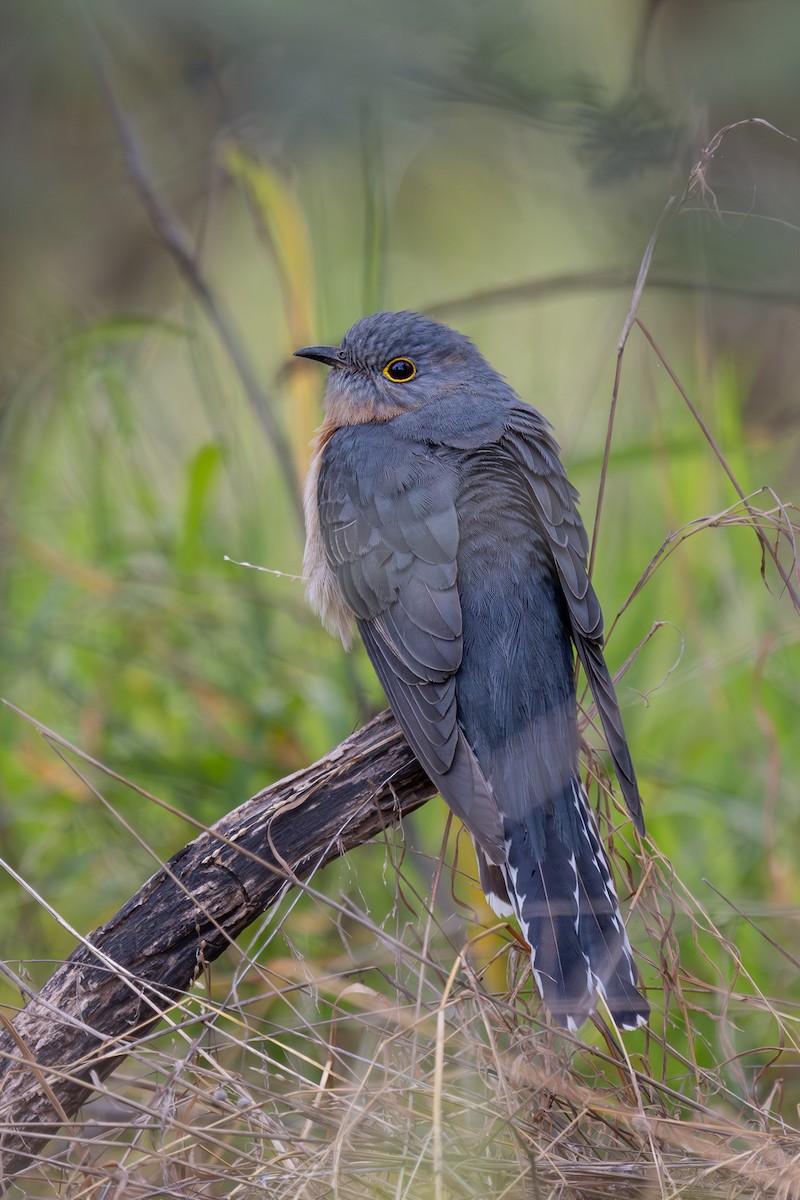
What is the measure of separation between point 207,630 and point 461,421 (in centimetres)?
160

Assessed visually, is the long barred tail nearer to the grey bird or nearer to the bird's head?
the grey bird

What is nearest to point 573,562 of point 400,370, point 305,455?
point 400,370

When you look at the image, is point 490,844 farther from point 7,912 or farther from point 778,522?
point 7,912

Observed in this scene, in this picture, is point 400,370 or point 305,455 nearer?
point 400,370

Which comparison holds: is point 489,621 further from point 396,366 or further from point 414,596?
point 396,366

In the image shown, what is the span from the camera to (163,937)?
2609 millimetres

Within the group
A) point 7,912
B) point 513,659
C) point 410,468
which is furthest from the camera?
point 7,912

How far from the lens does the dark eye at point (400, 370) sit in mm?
4070

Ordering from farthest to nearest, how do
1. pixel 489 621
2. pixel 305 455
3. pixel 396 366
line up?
pixel 305 455
pixel 396 366
pixel 489 621

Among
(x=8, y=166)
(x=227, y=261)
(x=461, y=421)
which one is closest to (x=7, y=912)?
(x=461, y=421)

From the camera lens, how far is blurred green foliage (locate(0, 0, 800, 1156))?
263cm

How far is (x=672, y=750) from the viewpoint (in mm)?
4578

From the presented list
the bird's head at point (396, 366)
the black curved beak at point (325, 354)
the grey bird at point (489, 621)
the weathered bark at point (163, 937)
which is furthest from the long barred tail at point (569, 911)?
the black curved beak at point (325, 354)

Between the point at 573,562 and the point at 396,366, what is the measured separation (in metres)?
1.21
